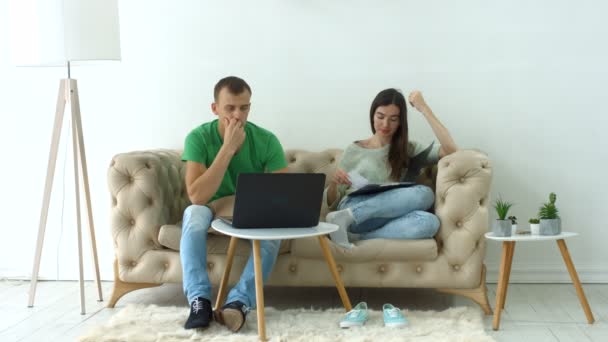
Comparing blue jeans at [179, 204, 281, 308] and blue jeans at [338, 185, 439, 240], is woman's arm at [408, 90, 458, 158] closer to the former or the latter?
blue jeans at [338, 185, 439, 240]

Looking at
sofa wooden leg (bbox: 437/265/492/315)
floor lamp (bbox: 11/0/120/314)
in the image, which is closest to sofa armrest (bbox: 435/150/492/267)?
sofa wooden leg (bbox: 437/265/492/315)

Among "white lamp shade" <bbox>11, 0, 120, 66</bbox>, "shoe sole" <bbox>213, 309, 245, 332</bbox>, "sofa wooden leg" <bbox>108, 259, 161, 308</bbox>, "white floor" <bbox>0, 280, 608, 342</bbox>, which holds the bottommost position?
"white floor" <bbox>0, 280, 608, 342</bbox>

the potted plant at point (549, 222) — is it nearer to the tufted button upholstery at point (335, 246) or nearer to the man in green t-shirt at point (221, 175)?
the tufted button upholstery at point (335, 246)

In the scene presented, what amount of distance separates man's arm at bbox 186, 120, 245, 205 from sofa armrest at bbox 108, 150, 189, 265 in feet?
0.65

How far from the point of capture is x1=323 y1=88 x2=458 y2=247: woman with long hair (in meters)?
3.20

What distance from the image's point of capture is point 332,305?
130 inches

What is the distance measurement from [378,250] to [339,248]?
16 centimetres

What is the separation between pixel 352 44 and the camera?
3830mm

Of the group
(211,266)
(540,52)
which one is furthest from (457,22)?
(211,266)

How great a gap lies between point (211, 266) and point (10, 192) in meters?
1.45

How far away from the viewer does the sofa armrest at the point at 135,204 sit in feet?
10.6

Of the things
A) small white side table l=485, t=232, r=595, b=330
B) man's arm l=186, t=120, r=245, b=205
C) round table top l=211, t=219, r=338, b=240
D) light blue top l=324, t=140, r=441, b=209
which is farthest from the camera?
light blue top l=324, t=140, r=441, b=209

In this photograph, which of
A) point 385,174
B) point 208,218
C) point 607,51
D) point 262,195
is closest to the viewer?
point 262,195

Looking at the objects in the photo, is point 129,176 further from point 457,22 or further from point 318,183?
point 457,22
